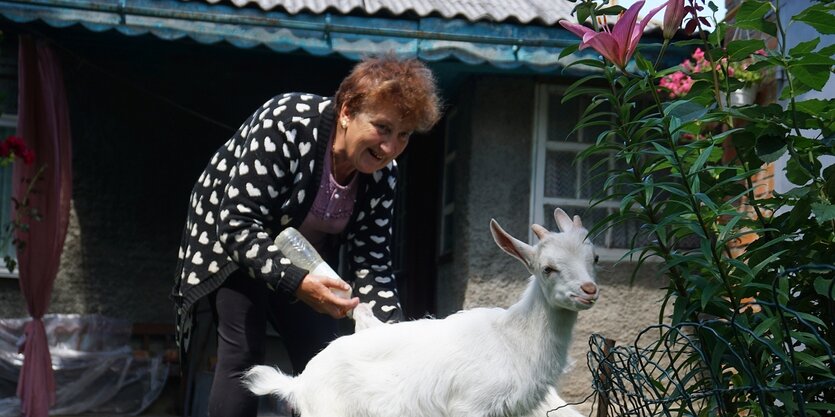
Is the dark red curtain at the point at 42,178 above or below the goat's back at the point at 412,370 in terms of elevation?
above

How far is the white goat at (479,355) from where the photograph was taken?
9.02 feet

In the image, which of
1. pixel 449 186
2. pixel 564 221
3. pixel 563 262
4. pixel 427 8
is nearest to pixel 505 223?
pixel 449 186

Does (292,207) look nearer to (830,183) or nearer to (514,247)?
(514,247)

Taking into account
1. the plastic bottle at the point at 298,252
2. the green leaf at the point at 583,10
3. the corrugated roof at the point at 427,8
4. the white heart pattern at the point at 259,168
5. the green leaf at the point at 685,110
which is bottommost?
the plastic bottle at the point at 298,252

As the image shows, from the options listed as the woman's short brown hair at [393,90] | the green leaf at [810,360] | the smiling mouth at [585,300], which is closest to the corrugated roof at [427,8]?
the woman's short brown hair at [393,90]

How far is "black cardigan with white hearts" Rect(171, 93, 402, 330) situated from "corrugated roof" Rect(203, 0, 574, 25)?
3.60 meters

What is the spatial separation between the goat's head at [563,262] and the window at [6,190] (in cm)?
664

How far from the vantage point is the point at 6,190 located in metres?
8.54

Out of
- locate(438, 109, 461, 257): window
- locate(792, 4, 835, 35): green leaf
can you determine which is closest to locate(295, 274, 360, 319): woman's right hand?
locate(792, 4, 835, 35): green leaf

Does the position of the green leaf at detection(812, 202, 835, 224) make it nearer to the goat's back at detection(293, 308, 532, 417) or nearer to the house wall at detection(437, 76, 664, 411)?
Answer: the goat's back at detection(293, 308, 532, 417)

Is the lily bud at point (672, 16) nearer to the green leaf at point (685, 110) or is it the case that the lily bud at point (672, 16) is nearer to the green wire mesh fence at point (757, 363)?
the green leaf at point (685, 110)

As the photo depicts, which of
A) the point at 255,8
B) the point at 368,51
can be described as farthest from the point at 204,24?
the point at 368,51

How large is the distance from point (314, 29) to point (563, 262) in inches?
179

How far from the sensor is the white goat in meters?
2.75
